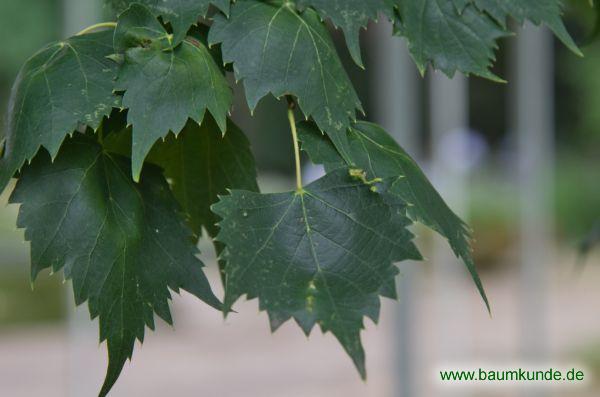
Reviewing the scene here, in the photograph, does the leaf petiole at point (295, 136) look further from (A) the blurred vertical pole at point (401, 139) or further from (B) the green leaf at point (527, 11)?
(A) the blurred vertical pole at point (401, 139)

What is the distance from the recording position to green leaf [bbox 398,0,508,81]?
1.52 ft

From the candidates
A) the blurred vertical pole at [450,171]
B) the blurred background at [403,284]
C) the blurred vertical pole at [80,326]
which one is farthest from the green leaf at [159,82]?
the blurred vertical pole at [450,171]

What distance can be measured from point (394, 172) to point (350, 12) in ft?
0.26

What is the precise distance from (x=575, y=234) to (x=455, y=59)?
456 cm

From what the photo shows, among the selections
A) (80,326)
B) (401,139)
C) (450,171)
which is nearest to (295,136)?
(401,139)

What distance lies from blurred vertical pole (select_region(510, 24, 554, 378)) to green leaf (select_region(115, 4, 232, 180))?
10.2 feet

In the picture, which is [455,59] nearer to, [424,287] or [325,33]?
[325,33]

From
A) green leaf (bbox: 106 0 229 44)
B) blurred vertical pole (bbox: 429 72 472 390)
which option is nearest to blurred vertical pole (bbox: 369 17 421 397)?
blurred vertical pole (bbox: 429 72 472 390)

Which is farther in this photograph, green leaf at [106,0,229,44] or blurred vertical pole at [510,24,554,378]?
blurred vertical pole at [510,24,554,378]

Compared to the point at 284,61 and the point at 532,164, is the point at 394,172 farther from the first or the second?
the point at 532,164

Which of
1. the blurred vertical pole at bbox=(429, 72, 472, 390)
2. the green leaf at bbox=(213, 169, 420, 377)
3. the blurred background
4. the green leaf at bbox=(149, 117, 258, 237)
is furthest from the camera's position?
the blurred vertical pole at bbox=(429, 72, 472, 390)

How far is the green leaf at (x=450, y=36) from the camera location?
1.52ft

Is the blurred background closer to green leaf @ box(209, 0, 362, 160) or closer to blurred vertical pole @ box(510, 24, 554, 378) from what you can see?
blurred vertical pole @ box(510, 24, 554, 378)

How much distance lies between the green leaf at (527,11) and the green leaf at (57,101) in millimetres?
187
